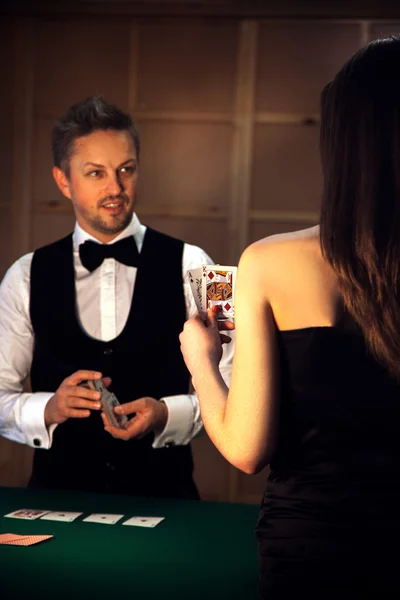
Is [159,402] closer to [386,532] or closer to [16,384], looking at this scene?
[16,384]

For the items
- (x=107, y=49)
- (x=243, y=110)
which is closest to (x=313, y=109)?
(x=243, y=110)

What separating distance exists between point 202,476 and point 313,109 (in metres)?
2.14

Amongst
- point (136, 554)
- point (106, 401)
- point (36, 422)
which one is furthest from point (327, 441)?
point (36, 422)

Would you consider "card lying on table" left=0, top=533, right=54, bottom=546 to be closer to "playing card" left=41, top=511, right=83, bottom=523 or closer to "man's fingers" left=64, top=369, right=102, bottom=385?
"playing card" left=41, top=511, right=83, bottom=523

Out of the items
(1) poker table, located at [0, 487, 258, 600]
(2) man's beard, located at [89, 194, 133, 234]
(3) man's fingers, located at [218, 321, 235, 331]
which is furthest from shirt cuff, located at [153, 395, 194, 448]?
(3) man's fingers, located at [218, 321, 235, 331]

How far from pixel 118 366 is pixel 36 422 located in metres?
0.34

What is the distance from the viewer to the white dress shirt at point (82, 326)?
275 cm

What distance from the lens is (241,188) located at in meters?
4.46

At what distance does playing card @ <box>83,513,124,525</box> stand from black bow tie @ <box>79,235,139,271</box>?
1141 millimetres

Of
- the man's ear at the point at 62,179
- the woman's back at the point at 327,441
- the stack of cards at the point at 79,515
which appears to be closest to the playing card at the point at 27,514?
the stack of cards at the point at 79,515

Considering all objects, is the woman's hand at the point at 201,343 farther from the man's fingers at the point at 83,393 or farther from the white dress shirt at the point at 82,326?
the white dress shirt at the point at 82,326

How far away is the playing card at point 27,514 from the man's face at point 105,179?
1.20 m

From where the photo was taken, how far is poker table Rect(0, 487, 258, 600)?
1562 mm

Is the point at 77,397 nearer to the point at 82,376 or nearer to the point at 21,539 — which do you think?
the point at 82,376
